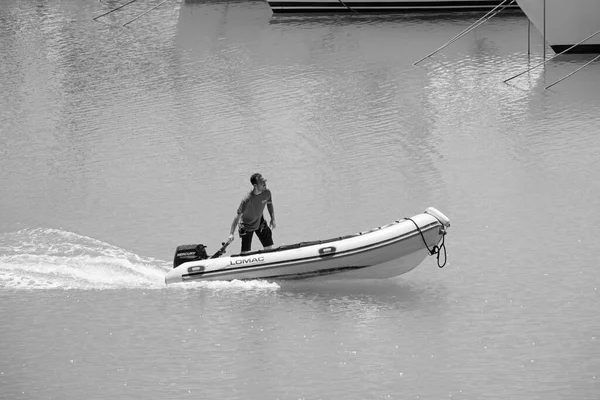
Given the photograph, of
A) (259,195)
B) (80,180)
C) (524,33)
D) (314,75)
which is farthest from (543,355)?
(524,33)

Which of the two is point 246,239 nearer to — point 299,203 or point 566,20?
point 299,203

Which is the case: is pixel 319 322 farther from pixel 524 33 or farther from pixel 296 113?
pixel 524 33

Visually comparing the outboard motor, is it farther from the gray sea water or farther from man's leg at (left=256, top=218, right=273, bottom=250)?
man's leg at (left=256, top=218, right=273, bottom=250)

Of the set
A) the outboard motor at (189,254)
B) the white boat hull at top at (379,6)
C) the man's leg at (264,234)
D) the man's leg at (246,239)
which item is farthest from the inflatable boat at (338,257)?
the white boat hull at top at (379,6)

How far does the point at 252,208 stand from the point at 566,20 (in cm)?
1412

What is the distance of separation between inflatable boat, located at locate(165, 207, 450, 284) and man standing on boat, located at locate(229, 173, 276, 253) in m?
0.33

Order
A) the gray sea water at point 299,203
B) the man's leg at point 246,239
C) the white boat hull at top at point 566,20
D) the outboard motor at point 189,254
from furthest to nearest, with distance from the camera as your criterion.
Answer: the white boat hull at top at point 566,20 < the man's leg at point 246,239 < the outboard motor at point 189,254 < the gray sea water at point 299,203

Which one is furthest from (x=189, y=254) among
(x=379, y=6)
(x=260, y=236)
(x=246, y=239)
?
(x=379, y=6)

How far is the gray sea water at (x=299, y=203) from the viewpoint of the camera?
13.1 m

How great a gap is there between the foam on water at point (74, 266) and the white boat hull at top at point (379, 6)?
17.8 metres

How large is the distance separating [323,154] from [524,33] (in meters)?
11.1

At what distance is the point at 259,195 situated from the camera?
15109 mm

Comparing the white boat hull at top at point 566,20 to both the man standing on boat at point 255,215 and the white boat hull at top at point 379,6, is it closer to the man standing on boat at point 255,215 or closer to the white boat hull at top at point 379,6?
the white boat hull at top at point 379,6

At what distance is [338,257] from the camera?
48.4ft
